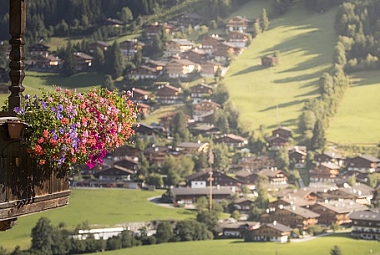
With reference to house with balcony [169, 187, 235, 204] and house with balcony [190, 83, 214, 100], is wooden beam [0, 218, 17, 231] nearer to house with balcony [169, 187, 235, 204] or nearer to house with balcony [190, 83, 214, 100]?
house with balcony [169, 187, 235, 204]

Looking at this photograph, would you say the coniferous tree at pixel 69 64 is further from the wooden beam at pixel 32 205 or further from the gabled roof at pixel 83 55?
the wooden beam at pixel 32 205

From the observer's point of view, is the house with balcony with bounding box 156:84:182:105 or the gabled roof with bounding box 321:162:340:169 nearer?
the gabled roof with bounding box 321:162:340:169

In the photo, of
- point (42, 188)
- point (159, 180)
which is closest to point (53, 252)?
point (159, 180)

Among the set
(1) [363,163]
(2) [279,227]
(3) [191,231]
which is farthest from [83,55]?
(1) [363,163]

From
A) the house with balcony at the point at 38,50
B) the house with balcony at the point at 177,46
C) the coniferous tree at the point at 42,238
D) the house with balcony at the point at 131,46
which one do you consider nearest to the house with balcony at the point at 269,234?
the coniferous tree at the point at 42,238

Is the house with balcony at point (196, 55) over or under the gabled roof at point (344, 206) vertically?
over

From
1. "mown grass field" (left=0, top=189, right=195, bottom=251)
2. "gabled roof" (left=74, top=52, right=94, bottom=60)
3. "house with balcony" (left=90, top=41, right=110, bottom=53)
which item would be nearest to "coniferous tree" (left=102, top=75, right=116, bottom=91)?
"gabled roof" (left=74, top=52, right=94, bottom=60)
